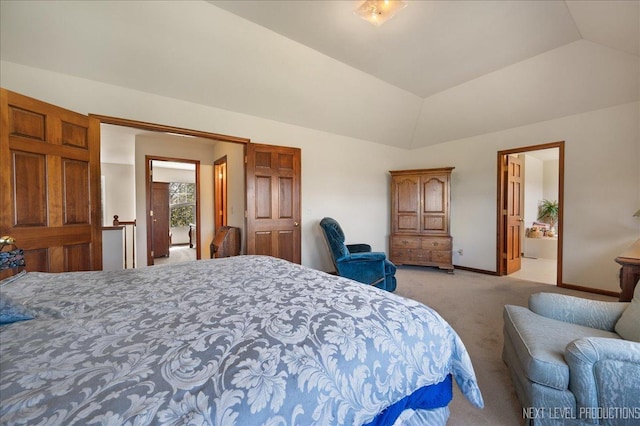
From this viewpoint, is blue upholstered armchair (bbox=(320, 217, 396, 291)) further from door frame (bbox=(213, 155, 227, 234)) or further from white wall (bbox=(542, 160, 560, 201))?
white wall (bbox=(542, 160, 560, 201))

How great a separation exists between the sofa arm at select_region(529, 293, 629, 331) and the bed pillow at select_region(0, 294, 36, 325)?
2.63 metres

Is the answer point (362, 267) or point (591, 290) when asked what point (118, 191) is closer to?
point (362, 267)

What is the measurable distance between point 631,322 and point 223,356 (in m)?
2.03

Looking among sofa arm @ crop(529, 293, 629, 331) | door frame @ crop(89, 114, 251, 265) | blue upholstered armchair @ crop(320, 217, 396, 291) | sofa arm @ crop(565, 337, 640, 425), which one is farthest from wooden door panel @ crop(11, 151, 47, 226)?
sofa arm @ crop(529, 293, 629, 331)

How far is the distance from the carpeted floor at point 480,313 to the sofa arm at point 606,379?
41 centimetres

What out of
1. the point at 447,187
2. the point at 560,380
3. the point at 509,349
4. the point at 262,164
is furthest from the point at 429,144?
the point at 560,380

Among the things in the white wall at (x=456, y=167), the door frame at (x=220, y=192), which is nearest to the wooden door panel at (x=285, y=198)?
the white wall at (x=456, y=167)

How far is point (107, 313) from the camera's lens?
976 mm

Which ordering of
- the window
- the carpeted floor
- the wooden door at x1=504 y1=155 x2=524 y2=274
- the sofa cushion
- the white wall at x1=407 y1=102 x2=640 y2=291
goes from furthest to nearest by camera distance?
the window < the wooden door at x1=504 y1=155 x2=524 y2=274 < the white wall at x1=407 y1=102 x2=640 y2=291 < the carpeted floor < the sofa cushion

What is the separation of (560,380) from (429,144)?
15.4 ft

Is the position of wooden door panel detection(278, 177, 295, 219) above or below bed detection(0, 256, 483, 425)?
above

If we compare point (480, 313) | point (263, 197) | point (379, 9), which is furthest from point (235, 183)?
point (480, 313)

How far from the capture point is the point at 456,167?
4.93 m

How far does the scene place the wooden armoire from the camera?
4.57 meters
